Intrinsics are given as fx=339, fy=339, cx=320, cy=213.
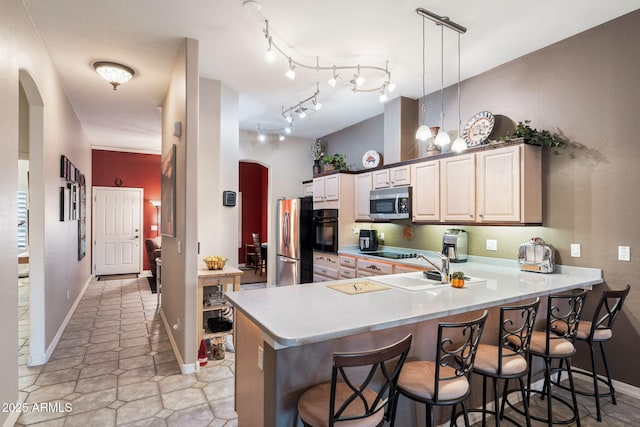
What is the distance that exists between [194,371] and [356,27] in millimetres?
3359

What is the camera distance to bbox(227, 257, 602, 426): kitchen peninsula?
5.20 ft

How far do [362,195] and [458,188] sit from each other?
1.69m

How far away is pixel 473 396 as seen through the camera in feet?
7.74

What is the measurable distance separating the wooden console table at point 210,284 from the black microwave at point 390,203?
6.96ft

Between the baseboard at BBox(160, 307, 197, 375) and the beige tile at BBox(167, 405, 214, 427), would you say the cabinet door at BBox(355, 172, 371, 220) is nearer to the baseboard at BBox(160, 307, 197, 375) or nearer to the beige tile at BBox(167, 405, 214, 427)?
the baseboard at BBox(160, 307, 197, 375)

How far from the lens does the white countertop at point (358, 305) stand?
1523 millimetres

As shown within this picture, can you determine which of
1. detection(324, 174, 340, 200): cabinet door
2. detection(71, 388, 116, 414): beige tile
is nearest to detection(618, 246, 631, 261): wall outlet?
detection(324, 174, 340, 200): cabinet door

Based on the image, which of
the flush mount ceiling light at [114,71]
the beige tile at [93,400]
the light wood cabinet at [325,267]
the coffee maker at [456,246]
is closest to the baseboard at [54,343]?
the beige tile at [93,400]

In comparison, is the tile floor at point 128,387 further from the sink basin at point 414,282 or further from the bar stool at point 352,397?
the bar stool at point 352,397

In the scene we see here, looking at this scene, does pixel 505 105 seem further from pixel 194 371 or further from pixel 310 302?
pixel 194 371

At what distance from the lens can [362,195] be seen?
201 inches

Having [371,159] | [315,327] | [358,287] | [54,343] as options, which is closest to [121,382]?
[54,343]

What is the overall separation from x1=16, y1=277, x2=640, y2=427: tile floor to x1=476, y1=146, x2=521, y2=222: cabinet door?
62.6 inches

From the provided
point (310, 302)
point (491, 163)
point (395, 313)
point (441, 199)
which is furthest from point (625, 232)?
point (310, 302)
